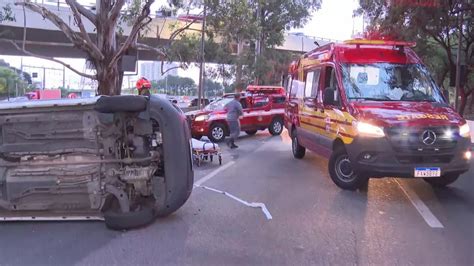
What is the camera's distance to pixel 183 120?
21.4 feet

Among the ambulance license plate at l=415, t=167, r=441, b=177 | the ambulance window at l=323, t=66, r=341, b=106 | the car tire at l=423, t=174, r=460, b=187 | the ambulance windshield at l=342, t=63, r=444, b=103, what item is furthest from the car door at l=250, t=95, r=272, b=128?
the ambulance license plate at l=415, t=167, r=441, b=177

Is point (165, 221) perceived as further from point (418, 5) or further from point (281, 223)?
point (418, 5)

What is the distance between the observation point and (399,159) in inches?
305

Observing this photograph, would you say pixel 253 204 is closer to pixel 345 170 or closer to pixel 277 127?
pixel 345 170

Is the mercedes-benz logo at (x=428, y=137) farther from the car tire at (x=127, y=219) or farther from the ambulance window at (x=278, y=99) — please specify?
the ambulance window at (x=278, y=99)

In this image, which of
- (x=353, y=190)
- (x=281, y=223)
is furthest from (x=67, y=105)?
(x=353, y=190)

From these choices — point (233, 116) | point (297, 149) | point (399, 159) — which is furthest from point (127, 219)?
point (233, 116)

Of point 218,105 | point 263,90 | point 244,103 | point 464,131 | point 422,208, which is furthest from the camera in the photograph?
point 263,90

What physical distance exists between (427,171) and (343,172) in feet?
4.88

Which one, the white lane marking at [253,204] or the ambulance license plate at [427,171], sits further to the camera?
the ambulance license plate at [427,171]

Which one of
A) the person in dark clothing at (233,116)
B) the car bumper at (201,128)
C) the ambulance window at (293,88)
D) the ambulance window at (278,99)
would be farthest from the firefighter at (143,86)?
the ambulance window at (278,99)

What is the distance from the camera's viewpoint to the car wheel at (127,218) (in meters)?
6.17

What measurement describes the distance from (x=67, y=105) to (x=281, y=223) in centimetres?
293

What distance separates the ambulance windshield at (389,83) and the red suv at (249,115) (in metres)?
9.16
